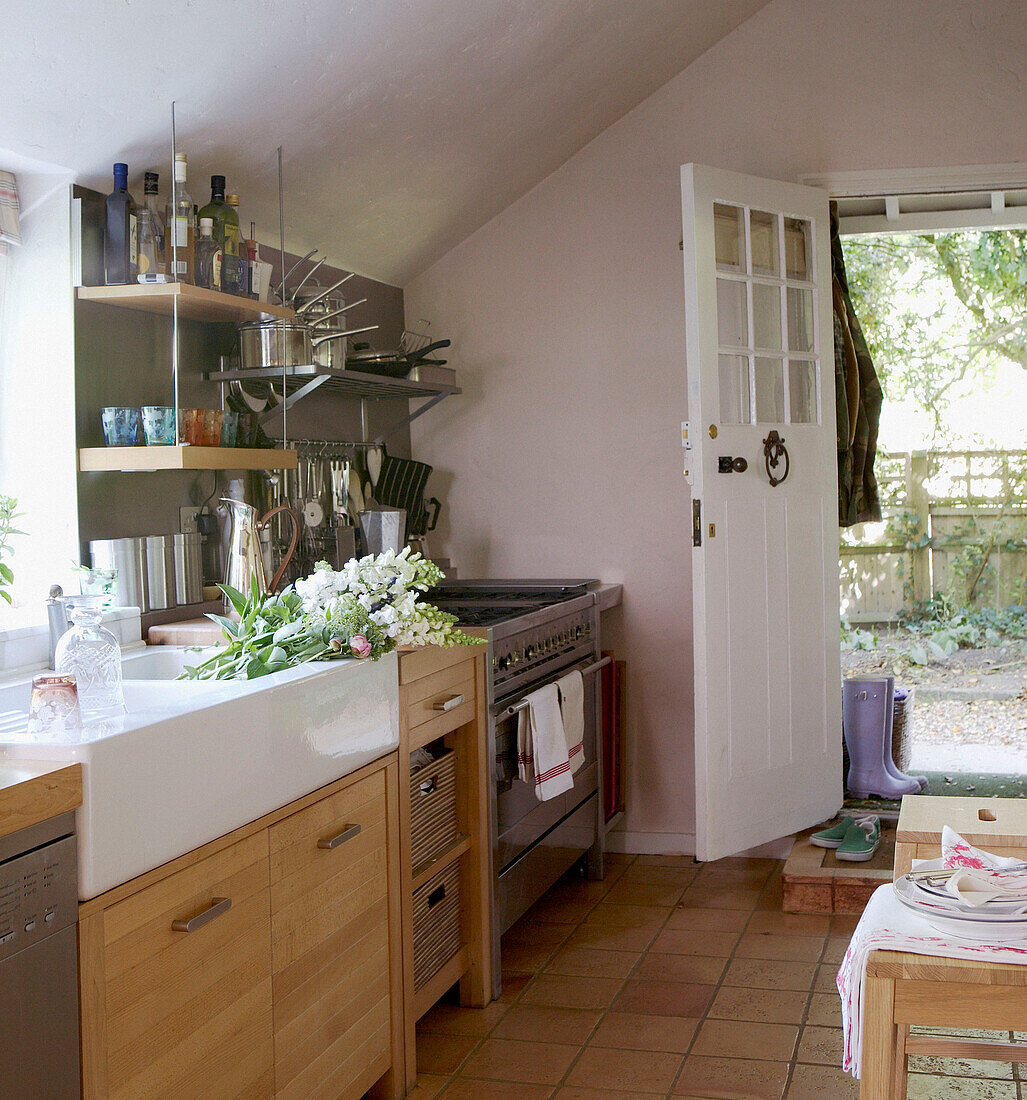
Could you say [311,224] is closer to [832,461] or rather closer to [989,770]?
[832,461]

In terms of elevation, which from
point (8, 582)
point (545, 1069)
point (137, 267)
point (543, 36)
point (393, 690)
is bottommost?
point (545, 1069)

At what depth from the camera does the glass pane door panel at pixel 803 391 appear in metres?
3.71

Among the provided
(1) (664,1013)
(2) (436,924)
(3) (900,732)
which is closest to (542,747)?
(2) (436,924)

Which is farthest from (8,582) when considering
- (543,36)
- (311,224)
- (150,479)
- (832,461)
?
(832,461)

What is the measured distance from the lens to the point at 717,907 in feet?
11.2

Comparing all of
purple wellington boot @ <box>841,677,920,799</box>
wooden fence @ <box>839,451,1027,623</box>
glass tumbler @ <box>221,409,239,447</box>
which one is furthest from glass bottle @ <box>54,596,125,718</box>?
wooden fence @ <box>839,451,1027,623</box>

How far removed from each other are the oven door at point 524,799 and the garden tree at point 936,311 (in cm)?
393

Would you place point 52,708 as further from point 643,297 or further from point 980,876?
point 643,297

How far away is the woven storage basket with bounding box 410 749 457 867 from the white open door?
997 millimetres

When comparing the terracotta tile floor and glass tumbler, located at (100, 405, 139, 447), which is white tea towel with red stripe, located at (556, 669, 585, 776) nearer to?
the terracotta tile floor

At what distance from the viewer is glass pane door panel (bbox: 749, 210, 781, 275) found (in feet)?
11.7

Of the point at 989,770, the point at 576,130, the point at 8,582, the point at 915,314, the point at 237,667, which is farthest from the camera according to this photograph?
the point at 915,314

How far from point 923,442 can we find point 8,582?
558cm

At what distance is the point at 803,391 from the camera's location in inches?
148
